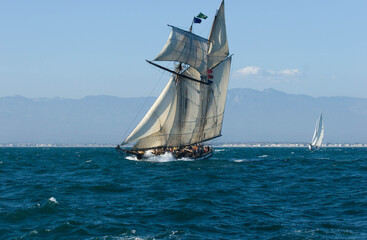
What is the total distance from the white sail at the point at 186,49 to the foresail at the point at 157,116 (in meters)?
3.82

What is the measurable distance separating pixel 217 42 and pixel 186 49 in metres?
7.85

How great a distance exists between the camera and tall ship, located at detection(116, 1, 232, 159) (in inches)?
2822

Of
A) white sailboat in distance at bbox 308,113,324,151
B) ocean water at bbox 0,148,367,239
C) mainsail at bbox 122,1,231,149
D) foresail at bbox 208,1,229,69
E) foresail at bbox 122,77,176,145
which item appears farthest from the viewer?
white sailboat in distance at bbox 308,113,324,151

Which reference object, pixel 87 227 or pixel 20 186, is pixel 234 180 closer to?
pixel 20 186

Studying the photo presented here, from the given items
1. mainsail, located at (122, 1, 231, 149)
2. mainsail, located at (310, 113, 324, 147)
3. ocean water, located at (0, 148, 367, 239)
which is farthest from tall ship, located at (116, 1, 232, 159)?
mainsail, located at (310, 113, 324, 147)

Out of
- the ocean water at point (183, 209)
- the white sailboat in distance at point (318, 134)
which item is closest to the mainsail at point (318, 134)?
the white sailboat in distance at point (318, 134)

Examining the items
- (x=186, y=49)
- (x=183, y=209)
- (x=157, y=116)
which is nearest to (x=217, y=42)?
(x=186, y=49)

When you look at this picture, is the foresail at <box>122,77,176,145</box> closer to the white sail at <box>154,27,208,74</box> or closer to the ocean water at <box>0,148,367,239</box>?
the white sail at <box>154,27,208,74</box>

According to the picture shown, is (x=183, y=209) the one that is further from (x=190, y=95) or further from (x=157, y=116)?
(x=190, y=95)

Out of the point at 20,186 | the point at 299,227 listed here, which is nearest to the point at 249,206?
A: the point at 299,227

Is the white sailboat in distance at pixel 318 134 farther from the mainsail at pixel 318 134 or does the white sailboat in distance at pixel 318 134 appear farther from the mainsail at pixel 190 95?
the mainsail at pixel 190 95

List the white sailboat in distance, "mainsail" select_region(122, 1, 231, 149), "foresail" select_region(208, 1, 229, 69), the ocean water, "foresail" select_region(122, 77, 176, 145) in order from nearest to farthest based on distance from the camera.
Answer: the ocean water, "foresail" select_region(122, 77, 176, 145), "mainsail" select_region(122, 1, 231, 149), "foresail" select_region(208, 1, 229, 69), the white sailboat in distance

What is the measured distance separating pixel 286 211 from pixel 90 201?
1212 cm

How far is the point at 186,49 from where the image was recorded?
7419cm
